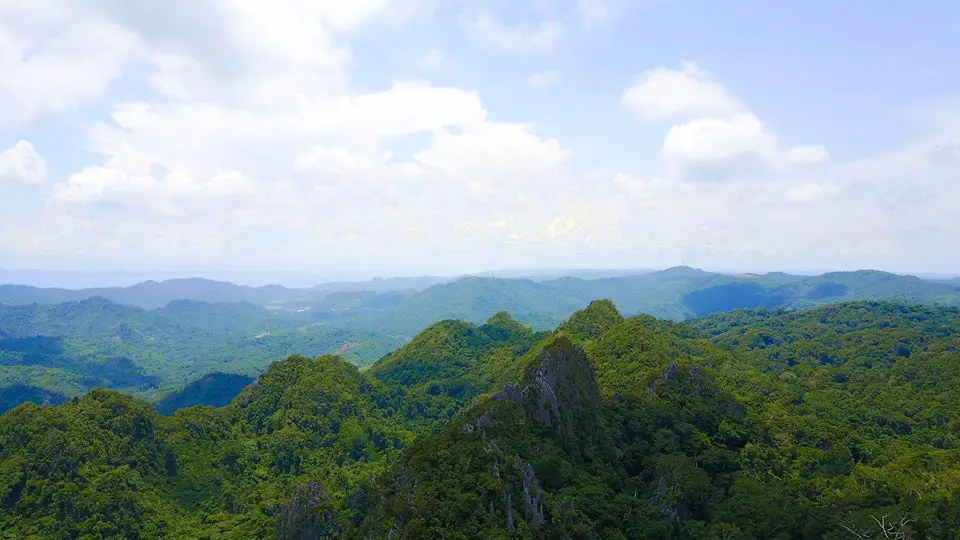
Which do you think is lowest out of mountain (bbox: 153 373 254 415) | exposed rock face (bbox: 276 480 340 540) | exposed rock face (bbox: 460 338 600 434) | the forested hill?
mountain (bbox: 153 373 254 415)

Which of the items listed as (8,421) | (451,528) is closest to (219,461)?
(8,421)

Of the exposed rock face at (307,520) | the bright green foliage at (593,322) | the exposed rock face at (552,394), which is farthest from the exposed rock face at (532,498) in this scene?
the bright green foliage at (593,322)

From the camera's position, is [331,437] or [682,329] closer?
[331,437]

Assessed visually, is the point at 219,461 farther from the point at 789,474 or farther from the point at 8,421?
the point at 789,474

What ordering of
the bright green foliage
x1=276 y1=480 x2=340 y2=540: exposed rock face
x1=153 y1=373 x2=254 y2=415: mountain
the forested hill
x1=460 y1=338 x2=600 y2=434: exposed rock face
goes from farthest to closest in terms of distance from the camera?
x1=153 y1=373 x2=254 y2=415: mountain, the bright green foliage, x1=276 y1=480 x2=340 y2=540: exposed rock face, x1=460 y1=338 x2=600 y2=434: exposed rock face, the forested hill

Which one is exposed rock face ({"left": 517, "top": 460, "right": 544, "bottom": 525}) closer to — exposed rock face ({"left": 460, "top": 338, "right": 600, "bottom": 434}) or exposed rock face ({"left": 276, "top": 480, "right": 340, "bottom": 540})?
exposed rock face ({"left": 460, "top": 338, "right": 600, "bottom": 434})

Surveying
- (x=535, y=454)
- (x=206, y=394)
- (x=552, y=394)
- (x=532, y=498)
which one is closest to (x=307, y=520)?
(x=535, y=454)

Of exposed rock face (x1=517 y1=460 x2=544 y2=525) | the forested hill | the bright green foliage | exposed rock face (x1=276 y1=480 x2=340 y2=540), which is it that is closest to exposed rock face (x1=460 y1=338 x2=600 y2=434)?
the forested hill

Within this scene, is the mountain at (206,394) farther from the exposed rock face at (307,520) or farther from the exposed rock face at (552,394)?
the exposed rock face at (552,394)
